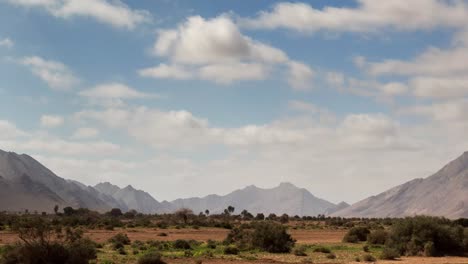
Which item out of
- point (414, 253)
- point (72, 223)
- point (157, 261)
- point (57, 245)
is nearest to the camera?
point (57, 245)

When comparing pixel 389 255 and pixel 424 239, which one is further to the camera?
pixel 424 239

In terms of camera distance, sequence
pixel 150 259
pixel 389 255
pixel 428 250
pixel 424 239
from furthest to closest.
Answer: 1. pixel 424 239
2. pixel 428 250
3. pixel 389 255
4. pixel 150 259

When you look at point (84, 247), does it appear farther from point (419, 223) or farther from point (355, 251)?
point (419, 223)

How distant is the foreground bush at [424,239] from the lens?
1495 inches

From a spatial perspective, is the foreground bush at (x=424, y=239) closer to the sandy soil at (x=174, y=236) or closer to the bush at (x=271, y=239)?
the bush at (x=271, y=239)

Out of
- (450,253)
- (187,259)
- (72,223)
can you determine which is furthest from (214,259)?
(72,223)

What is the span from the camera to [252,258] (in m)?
34.4

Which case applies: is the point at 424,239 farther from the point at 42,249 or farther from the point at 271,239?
the point at 42,249

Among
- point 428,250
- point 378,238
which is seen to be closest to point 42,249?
point 428,250

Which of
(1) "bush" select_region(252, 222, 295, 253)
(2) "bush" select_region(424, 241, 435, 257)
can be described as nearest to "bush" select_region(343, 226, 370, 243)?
(1) "bush" select_region(252, 222, 295, 253)

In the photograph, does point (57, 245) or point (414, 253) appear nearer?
point (57, 245)

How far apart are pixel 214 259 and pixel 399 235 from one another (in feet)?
49.2

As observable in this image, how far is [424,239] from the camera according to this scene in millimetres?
38219

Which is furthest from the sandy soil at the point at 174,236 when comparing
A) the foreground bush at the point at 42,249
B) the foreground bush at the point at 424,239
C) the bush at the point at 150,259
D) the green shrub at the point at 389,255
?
the foreground bush at the point at 42,249
